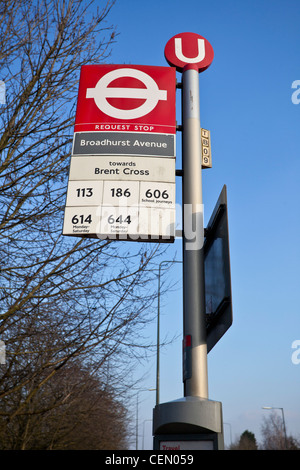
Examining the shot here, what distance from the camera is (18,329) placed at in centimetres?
651

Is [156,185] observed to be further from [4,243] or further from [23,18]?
[23,18]

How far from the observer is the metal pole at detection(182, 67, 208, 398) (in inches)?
126

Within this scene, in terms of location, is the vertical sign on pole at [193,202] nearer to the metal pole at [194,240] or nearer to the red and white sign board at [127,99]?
the metal pole at [194,240]

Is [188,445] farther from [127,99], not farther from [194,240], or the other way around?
[127,99]

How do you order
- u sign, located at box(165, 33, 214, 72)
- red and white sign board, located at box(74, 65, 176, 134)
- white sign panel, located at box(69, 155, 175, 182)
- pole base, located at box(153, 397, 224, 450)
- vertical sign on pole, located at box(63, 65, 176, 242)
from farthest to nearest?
u sign, located at box(165, 33, 214, 72) → red and white sign board, located at box(74, 65, 176, 134) → white sign panel, located at box(69, 155, 175, 182) → vertical sign on pole, located at box(63, 65, 176, 242) → pole base, located at box(153, 397, 224, 450)

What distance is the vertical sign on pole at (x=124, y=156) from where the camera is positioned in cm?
384

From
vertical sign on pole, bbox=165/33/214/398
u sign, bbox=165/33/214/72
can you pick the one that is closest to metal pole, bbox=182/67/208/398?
vertical sign on pole, bbox=165/33/214/398

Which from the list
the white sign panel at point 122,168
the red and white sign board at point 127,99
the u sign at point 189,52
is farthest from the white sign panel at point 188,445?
the u sign at point 189,52

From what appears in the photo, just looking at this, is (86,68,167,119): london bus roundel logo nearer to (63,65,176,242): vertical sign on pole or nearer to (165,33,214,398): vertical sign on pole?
(63,65,176,242): vertical sign on pole

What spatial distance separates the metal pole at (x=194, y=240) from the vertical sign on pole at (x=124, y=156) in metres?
0.20

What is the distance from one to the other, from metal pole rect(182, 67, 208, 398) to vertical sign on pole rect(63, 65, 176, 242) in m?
0.20

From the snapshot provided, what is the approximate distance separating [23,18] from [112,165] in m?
3.96
